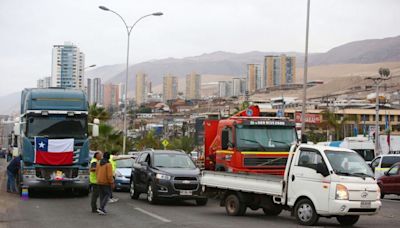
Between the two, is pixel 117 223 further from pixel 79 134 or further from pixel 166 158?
pixel 79 134

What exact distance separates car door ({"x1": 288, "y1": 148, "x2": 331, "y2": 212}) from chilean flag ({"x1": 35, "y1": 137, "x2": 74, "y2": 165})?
9692mm

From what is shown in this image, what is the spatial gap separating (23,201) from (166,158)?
16.2ft

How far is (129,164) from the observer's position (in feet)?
92.8

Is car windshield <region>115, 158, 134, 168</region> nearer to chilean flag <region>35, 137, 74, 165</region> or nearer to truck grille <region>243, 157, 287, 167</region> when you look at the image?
chilean flag <region>35, 137, 74, 165</region>

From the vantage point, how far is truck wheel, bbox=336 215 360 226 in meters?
15.9

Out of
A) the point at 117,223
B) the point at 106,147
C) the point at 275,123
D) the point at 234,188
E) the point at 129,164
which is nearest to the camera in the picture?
the point at 117,223

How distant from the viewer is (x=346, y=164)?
15328 mm

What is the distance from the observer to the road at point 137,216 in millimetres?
15562

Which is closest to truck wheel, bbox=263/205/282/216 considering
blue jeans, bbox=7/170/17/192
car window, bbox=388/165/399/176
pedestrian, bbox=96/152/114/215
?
pedestrian, bbox=96/152/114/215

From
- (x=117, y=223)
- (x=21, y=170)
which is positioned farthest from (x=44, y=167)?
(x=117, y=223)

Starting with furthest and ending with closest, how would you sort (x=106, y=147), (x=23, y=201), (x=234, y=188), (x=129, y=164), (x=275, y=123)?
(x=106, y=147), (x=129, y=164), (x=23, y=201), (x=275, y=123), (x=234, y=188)

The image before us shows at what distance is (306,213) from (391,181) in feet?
42.6

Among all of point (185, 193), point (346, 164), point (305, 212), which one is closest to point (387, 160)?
point (185, 193)

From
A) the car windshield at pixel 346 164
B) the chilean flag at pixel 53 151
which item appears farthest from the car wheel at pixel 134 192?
the car windshield at pixel 346 164
